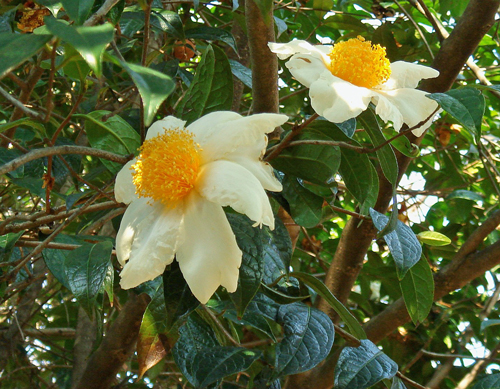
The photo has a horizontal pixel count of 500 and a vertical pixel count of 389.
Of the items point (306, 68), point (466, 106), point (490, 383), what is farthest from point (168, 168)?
point (490, 383)

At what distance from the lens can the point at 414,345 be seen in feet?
5.97

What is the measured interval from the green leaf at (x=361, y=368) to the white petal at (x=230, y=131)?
0.37 meters

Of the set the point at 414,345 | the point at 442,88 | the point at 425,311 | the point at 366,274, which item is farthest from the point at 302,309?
the point at 414,345

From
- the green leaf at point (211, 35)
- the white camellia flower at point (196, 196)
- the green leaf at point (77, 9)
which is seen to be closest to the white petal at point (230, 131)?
the white camellia flower at point (196, 196)

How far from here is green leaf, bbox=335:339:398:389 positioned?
747 millimetres

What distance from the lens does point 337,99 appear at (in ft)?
2.24

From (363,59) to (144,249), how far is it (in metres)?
0.45

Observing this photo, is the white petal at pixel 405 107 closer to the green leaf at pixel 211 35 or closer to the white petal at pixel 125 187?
the white petal at pixel 125 187

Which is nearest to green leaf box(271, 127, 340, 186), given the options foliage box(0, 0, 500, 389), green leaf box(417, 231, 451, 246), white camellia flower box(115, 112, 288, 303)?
foliage box(0, 0, 500, 389)

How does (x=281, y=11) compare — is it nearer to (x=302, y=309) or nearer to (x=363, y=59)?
(x=363, y=59)

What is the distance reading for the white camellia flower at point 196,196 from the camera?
63cm

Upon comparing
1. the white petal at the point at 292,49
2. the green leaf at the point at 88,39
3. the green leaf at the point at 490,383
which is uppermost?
the green leaf at the point at 88,39

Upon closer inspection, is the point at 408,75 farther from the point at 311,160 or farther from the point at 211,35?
the point at 211,35

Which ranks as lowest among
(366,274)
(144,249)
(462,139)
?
(366,274)
